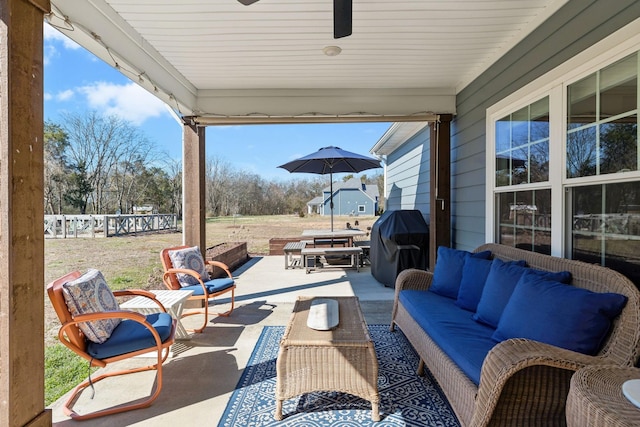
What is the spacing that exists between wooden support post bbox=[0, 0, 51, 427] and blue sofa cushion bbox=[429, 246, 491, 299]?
2.88m

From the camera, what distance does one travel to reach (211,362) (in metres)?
2.70

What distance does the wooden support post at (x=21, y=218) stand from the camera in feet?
4.76

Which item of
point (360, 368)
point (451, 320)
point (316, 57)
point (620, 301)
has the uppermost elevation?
point (316, 57)

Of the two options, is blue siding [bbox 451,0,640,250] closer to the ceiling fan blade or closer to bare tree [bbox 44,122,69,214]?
the ceiling fan blade

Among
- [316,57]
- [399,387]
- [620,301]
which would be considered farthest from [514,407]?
[316,57]

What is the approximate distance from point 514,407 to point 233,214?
14479 mm

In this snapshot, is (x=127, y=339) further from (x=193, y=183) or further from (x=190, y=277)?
(x=193, y=183)

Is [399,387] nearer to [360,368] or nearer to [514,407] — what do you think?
[360,368]

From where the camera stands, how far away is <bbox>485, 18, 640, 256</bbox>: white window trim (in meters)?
1.94

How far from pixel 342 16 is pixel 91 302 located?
8.37 feet

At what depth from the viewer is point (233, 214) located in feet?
49.1

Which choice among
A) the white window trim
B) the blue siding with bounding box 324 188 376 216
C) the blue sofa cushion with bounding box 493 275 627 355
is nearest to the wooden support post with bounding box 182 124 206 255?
the white window trim

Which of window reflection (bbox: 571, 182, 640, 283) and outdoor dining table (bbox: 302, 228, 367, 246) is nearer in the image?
window reflection (bbox: 571, 182, 640, 283)

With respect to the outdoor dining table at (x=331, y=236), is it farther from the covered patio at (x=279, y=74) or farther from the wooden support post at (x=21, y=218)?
the wooden support post at (x=21, y=218)
